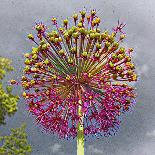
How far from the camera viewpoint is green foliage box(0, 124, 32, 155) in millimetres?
35062

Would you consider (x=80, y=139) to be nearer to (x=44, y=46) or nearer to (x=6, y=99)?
(x=44, y=46)

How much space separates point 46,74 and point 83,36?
1204mm

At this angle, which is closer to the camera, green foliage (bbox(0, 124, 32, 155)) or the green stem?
the green stem

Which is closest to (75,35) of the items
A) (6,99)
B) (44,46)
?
(44,46)

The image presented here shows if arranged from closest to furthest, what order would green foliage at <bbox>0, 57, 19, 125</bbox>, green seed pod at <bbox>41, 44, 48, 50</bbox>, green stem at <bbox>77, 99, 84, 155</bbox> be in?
green stem at <bbox>77, 99, 84, 155</bbox>
green seed pod at <bbox>41, 44, 48, 50</bbox>
green foliage at <bbox>0, 57, 19, 125</bbox>

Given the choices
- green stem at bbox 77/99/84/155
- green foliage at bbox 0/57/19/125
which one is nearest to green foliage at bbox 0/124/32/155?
green foliage at bbox 0/57/19/125

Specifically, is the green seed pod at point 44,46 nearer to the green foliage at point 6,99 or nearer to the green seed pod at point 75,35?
the green seed pod at point 75,35

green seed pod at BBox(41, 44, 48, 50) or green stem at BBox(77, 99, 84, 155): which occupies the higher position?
green seed pod at BBox(41, 44, 48, 50)

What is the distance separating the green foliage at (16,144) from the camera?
35.1 meters

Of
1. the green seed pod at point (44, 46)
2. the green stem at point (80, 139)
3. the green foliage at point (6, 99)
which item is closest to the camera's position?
the green stem at point (80, 139)

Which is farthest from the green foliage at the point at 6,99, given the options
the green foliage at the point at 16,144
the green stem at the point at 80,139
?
the green stem at the point at 80,139

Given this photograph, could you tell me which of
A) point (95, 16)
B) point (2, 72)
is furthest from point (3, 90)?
point (95, 16)

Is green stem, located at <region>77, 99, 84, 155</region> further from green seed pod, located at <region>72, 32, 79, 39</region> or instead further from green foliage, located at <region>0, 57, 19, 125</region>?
green foliage, located at <region>0, 57, 19, 125</region>

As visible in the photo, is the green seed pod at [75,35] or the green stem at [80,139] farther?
the green seed pod at [75,35]
